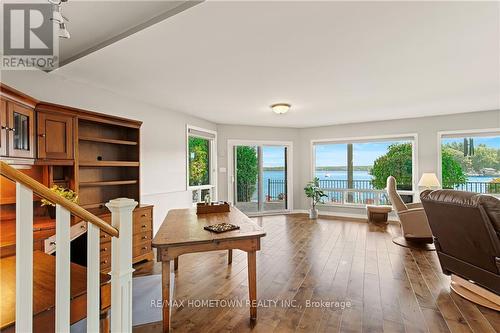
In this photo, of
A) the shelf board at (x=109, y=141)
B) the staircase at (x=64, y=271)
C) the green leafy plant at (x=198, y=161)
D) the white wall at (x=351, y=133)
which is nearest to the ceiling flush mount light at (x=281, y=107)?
the green leafy plant at (x=198, y=161)

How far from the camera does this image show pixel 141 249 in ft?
11.1

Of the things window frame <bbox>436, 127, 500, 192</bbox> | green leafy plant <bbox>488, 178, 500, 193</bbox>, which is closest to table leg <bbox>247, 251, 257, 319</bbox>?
window frame <bbox>436, 127, 500, 192</bbox>

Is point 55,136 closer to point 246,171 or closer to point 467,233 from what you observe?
point 467,233

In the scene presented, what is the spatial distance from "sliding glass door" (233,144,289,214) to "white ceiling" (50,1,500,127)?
230 centimetres

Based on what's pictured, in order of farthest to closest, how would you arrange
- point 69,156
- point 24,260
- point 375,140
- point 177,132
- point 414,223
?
point 375,140, point 177,132, point 414,223, point 69,156, point 24,260

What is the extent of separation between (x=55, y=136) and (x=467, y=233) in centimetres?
412

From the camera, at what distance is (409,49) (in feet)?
7.90

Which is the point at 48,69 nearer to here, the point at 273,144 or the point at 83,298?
the point at 83,298

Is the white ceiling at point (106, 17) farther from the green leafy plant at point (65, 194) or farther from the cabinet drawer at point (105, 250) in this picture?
the cabinet drawer at point (105, 250)

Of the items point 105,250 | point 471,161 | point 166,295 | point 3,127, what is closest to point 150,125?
point 105,250

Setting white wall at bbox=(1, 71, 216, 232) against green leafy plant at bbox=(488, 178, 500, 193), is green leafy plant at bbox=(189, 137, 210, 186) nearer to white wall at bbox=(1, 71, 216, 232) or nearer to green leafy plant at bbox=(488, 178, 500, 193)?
white wall at bbox=(1, 71, 216, 232)

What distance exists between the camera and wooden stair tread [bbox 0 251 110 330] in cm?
106

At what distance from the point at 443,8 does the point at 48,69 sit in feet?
12.5

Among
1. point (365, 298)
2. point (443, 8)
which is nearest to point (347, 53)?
point (443, 8)
